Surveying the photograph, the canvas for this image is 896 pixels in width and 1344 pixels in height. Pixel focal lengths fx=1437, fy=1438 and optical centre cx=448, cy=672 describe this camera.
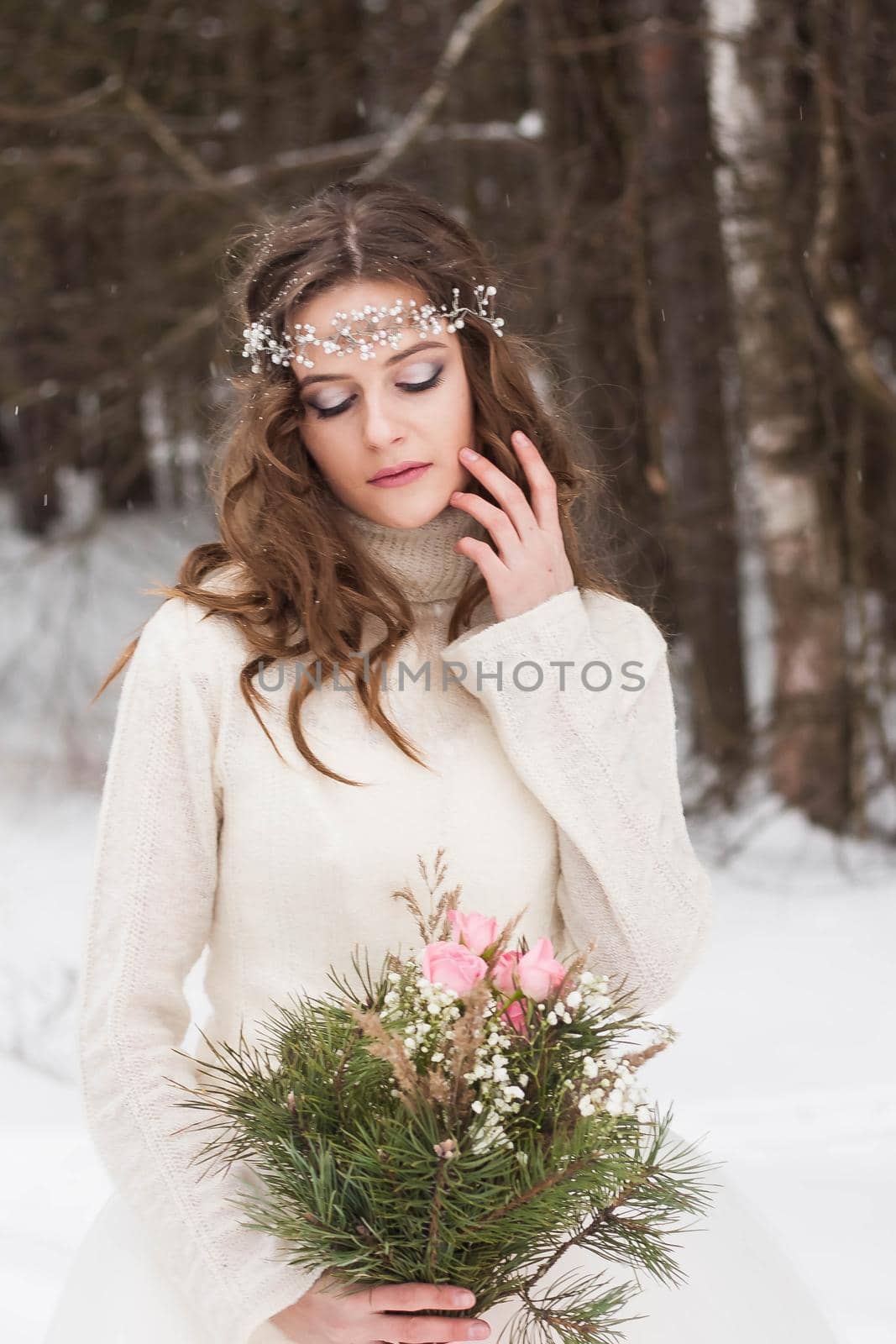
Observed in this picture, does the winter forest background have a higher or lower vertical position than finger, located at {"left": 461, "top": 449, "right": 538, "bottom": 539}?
higher

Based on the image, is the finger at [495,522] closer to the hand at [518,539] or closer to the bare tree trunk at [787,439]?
the hand at [518,539]

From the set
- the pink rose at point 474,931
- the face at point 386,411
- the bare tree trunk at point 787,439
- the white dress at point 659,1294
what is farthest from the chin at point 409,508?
the bare tree trunk at point 787,439

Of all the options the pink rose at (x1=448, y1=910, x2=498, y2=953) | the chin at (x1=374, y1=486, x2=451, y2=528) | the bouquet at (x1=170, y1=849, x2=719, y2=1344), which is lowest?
the bouquet at (x1=170, y1=849, x2=719, y2=1344)

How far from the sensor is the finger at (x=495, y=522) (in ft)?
5.66

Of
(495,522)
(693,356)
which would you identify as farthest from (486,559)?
(693,356)

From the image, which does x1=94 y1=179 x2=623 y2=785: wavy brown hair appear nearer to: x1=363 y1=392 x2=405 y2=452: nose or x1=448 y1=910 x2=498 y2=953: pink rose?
x1=363 y1=392 x2=405 y2=452: nose

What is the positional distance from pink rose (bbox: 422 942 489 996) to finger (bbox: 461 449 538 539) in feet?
2.11

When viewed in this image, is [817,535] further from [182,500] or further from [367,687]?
[367,687]

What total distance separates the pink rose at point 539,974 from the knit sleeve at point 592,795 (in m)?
0.38

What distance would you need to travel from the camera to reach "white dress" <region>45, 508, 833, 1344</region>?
5.23 feet

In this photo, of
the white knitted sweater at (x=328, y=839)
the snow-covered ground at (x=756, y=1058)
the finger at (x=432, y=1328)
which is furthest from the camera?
the snow-covered ground at (x=756, y=1058)

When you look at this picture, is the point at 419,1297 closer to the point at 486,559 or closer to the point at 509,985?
the point at 509,985

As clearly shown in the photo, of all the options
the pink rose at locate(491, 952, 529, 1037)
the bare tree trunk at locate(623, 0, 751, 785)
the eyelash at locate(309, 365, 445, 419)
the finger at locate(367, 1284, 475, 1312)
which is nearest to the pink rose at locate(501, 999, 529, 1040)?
the pink rose at locate(491, 952, 529, 1037)

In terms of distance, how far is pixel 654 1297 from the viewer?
1.70 m
